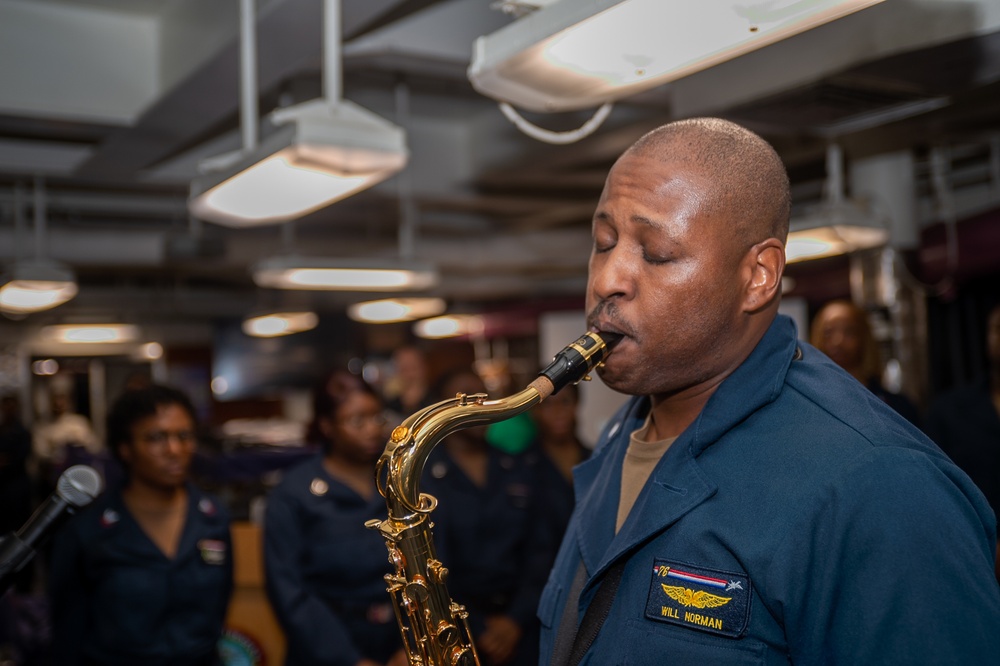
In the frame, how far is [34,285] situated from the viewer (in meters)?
5.49

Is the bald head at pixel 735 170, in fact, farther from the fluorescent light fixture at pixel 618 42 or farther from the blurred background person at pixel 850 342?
the blurred background person at pixel 850 342

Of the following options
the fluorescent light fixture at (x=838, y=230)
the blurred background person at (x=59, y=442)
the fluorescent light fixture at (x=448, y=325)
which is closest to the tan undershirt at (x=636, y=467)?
the fluorescent light fixture at (x=838, y=230)

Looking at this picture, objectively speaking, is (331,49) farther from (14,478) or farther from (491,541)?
(14,478)

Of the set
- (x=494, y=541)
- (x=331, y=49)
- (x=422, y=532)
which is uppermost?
(x=331, y=49)

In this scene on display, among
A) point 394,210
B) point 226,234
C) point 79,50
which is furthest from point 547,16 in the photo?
point 226,234

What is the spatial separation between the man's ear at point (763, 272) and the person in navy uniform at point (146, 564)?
255 cm

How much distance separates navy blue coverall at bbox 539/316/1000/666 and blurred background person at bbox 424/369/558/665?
7.85ft

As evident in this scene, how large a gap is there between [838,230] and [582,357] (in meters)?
3.08

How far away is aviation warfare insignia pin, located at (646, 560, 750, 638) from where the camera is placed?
1231 millimetres

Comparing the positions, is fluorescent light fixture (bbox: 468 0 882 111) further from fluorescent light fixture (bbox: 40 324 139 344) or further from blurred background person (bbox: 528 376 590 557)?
fluorescent light fixture (bbox: 40 324 139 344)

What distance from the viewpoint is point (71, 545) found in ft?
9.97

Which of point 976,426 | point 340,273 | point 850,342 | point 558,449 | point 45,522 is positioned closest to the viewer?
point 45,522

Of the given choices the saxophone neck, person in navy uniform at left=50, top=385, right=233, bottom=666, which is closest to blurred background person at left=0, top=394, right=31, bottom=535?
person in navy uniform at left=50, top=385, right=233, bottom=666

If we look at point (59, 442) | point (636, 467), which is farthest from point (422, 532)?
point (59, 442)
